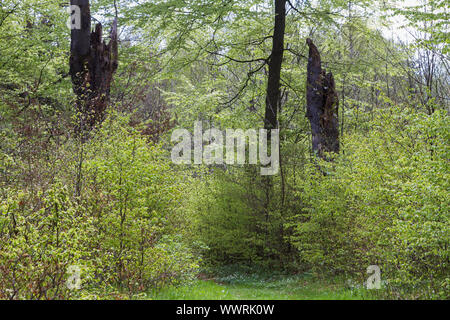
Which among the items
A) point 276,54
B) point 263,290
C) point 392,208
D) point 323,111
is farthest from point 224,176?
point 392,208

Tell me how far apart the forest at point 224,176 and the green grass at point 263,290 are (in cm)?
8

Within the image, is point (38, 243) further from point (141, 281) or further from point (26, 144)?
point (26, 144)

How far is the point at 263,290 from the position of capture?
9086 mm

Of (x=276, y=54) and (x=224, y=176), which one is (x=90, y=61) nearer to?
(x=224, y=176)

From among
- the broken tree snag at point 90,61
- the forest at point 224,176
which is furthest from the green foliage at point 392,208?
the broken tree snag at point 90,61

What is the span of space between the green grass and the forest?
0.08m

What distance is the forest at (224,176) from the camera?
527 cm

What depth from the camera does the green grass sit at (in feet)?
20.9

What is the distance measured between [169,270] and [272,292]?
2595mm

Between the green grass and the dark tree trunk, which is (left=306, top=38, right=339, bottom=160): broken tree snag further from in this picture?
the green grass

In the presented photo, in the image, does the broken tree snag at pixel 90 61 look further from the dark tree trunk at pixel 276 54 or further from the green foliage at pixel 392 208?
the green foliage at pixel 392 208

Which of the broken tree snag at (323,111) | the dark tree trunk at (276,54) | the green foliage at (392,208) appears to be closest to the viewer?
the green foliage at (392,208)

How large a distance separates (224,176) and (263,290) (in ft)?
11.7

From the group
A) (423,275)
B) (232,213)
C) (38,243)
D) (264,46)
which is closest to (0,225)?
(38,243)
